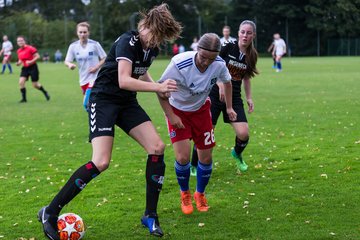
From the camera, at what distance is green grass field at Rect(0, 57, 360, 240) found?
5594 millimetres

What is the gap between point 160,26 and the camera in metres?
5.21

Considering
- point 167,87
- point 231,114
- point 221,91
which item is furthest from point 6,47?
point 167,87

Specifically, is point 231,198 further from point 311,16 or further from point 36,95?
point 311,16

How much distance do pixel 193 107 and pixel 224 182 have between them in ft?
5.28

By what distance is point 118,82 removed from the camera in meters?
5.45

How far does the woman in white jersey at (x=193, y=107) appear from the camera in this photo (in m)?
5.78

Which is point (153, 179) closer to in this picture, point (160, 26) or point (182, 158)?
point (182, 158)

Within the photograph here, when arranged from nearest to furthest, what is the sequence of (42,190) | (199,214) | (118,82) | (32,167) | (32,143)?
(118,82)
(199,214)
(42,190)
(32,167)
(32,143)

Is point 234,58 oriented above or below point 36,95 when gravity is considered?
above

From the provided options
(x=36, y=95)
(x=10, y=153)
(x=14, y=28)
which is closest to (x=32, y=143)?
(x=10, y=153)

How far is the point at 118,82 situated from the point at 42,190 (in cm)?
242

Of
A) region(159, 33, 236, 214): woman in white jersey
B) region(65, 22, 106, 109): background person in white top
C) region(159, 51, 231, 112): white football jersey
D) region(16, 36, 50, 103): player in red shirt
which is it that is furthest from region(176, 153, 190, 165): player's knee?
region(16, 36, 50, 103): player in red shirt

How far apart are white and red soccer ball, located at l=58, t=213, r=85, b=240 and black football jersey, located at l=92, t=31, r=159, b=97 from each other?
4.03ft

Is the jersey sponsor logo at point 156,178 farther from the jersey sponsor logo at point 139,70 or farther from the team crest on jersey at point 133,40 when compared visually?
the team crest on jersey at point 133,40
